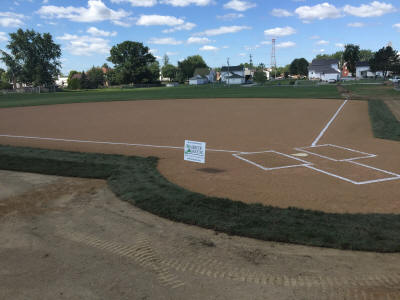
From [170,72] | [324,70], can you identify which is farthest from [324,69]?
[170,72]

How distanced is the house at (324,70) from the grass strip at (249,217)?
4805 inches

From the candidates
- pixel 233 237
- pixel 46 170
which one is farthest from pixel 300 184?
pixel 46 170

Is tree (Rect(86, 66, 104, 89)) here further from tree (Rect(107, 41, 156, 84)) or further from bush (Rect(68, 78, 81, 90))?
tree (Rect(107, 41, 156, 84))

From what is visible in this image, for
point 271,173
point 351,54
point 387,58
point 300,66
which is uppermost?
point 300,66

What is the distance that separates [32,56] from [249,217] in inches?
4370

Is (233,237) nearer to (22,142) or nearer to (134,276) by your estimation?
(134,276)

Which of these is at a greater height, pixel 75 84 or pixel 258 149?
pixel 75 84

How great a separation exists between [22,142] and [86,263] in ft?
42.6

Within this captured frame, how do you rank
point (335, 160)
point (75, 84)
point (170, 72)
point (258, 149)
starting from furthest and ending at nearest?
1. point (170, 72)
2. point (75, 84)
3. point (258, 149)
4. point (335, 160)

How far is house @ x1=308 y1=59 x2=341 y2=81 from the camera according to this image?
117438mm

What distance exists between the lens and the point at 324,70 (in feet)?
394

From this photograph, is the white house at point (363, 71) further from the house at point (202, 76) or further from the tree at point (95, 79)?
the tree at point (95, 79)

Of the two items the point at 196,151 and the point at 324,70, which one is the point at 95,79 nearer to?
the point at 324,70

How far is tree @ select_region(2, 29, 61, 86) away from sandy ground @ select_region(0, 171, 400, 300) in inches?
4084
